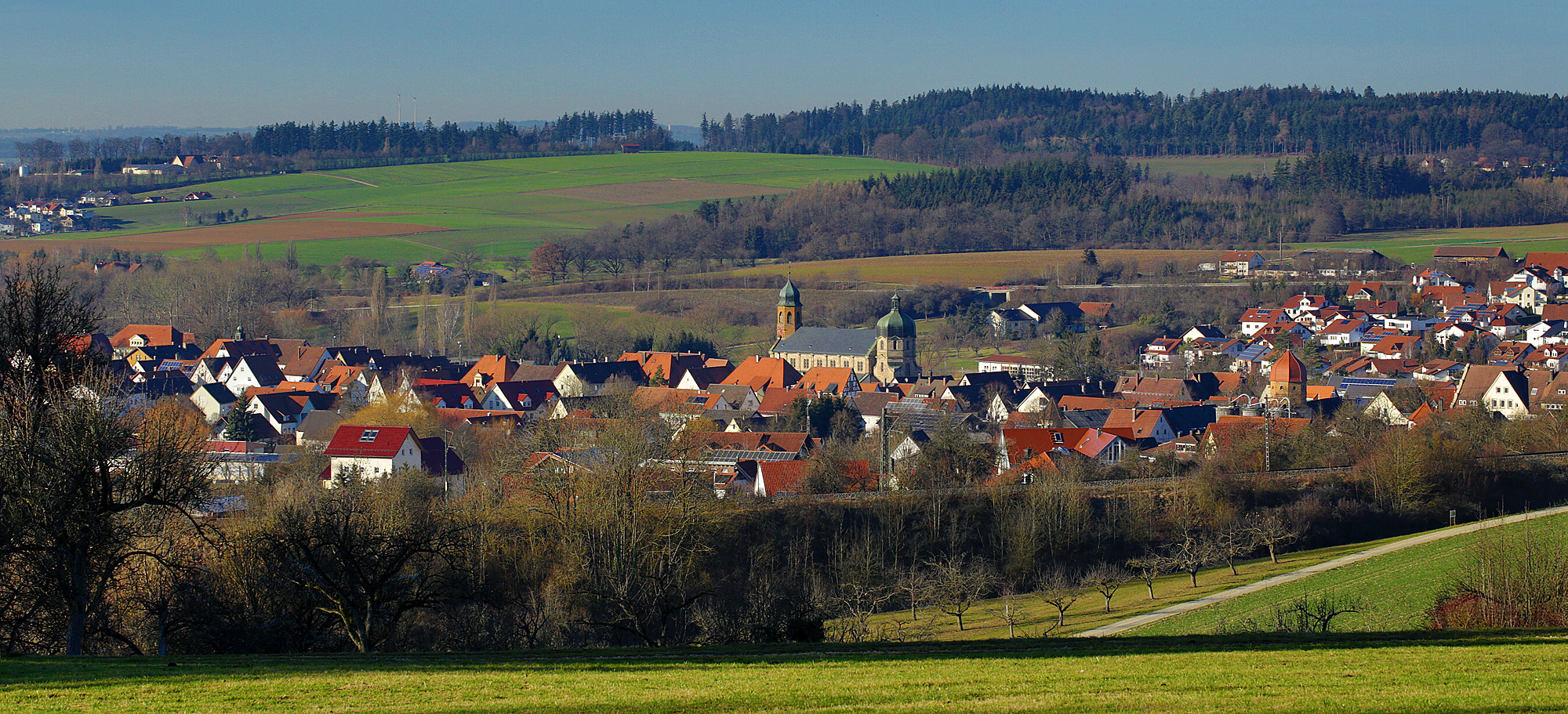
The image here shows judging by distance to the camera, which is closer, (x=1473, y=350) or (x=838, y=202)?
(x=1473, y=350)

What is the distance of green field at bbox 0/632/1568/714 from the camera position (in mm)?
11344

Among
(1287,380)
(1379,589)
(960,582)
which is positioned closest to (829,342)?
(1287,380)

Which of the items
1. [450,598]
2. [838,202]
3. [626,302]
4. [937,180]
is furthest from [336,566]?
[937,180]

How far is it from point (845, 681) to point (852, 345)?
79684 mm

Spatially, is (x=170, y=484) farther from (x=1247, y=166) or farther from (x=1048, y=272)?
(x=1247, y=166)

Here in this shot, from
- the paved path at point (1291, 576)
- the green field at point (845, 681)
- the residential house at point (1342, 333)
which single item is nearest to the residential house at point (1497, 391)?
the paved path at point (1291, 576)

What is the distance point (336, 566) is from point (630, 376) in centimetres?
5876

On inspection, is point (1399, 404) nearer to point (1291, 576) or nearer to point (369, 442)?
point (1291, 576)

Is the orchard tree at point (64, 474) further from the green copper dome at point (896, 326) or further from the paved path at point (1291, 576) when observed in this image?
the green copper dome at point (896, 326)

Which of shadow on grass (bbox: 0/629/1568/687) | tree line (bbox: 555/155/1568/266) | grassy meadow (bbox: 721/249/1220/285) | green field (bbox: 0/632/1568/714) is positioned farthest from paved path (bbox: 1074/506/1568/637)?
tree line (bbox: 555/155/1568/266)

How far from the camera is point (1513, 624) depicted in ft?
60.2

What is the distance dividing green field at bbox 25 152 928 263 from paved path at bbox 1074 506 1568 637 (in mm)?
96095

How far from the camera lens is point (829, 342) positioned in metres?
93.4

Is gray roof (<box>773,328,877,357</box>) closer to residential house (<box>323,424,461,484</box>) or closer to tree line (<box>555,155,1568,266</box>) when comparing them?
tree line (<box>555,155,1568,266</box>)
